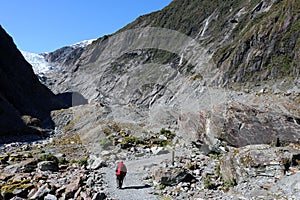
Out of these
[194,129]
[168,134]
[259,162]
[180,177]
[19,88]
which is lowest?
[180,177]

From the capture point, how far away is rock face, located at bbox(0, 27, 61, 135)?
60122 millimetres

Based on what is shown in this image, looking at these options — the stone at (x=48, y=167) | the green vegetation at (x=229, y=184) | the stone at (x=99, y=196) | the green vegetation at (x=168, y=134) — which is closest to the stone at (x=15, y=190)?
the stone at (x=48, y=167)

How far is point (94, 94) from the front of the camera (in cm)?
11325

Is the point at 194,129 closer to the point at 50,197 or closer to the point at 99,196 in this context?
the point at 99,196

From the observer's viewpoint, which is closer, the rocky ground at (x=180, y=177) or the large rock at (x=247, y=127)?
the rocky ground at (x=180, y=177)

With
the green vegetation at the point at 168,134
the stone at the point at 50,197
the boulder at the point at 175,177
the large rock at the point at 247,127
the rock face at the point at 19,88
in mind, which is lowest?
the stone at the point at 50,197

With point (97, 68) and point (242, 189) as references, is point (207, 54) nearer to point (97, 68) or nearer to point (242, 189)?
point (97, 68)

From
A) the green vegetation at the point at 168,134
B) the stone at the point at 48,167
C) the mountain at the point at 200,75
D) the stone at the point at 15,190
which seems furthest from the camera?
the green vegetation at the point at 168,134

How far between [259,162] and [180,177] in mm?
2871

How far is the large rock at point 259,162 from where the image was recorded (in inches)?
319

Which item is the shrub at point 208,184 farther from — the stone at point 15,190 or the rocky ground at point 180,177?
the stone at point 15,190

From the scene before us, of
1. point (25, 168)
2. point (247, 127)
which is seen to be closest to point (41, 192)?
point (25, 168)

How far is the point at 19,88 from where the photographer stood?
67250mm

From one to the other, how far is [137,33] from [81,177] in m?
129
